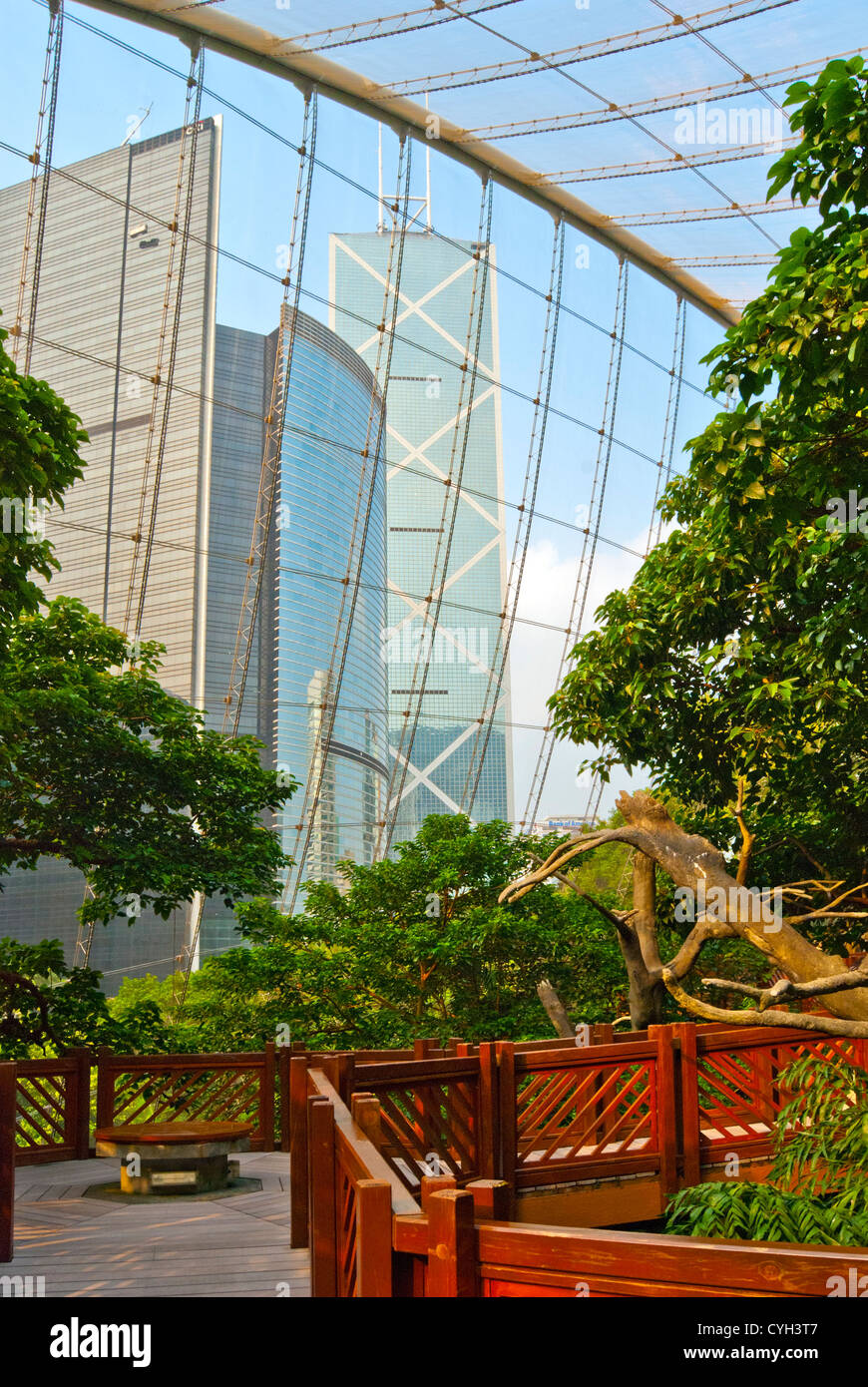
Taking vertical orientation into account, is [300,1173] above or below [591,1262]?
below

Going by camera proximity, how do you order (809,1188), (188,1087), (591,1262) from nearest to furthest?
(591,1262) < (809,1188) < (188,1087)

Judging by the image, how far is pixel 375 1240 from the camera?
2.07m

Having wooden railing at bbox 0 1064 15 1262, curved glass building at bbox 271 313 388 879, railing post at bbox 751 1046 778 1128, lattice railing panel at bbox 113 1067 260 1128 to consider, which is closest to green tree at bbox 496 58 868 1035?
railing post at bbox 751 1046 778 1128

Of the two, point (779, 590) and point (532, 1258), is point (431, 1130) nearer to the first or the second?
point (532, 1258)

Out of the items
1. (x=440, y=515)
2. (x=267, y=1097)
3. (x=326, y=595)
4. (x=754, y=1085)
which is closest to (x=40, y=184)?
(x=326, y=595)

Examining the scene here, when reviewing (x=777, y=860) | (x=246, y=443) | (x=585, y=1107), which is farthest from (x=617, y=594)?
(x=246, y=443)

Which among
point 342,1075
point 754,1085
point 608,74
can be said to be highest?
point 608,74

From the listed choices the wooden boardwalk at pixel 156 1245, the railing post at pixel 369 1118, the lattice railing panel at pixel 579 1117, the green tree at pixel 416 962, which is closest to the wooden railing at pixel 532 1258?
the railing post at pixel 369 1118

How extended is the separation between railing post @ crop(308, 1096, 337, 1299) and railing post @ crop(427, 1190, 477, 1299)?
4.48 ft

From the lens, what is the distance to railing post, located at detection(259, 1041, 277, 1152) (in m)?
7.06

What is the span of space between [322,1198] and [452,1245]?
1511mm
